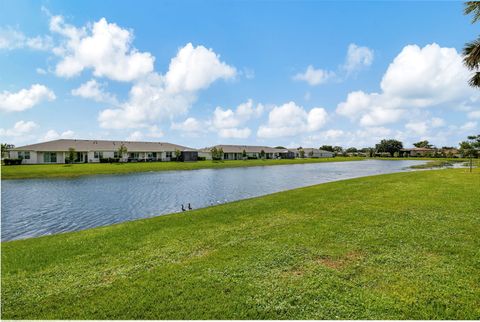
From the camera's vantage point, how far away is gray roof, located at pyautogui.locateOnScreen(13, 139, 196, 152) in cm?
4839

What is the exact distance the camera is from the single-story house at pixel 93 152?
46.2 meters

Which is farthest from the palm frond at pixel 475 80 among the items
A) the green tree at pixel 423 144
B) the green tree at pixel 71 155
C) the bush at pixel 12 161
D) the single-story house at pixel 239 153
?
the green tree at pixel 423 144

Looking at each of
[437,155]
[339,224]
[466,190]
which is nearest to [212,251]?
[339,224]

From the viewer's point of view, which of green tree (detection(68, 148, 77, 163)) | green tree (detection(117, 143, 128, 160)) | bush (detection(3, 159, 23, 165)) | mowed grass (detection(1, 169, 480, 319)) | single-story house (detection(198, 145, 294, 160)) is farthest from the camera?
single-story house (detection(198, 145, 294, 160))

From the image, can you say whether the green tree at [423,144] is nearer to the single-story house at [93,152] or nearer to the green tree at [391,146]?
the green tree at [391,146]

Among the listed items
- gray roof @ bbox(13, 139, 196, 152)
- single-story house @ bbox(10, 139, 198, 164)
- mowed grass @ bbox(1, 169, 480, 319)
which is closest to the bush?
single-story house @ bbox(10, 139, 198, 164)

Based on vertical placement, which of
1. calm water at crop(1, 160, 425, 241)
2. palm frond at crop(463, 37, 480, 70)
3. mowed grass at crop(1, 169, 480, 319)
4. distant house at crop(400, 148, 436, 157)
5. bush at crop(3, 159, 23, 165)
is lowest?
calm water at crop(1, 160, 425, 241)

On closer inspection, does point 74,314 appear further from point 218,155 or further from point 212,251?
point 218,155

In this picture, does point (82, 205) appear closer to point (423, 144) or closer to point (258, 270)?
point (258, 270)

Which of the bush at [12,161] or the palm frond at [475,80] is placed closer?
the palm frond at [475,80]

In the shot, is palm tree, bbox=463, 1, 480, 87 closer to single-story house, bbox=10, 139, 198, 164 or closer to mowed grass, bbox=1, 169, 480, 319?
mowed grass, bbox=1, 169, 480, 319

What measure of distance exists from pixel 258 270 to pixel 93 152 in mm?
55425

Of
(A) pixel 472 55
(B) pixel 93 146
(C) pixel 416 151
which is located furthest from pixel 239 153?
(C) pixel 416 151

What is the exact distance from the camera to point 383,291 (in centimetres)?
453
